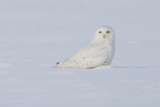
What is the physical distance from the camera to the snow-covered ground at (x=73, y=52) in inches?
214

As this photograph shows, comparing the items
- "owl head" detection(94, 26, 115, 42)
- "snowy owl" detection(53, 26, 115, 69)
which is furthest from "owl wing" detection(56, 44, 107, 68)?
"owl head" detection(94, 26, 115, 42)

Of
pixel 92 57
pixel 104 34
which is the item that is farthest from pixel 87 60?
pixel 104 34

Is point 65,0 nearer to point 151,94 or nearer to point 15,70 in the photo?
point 15,70

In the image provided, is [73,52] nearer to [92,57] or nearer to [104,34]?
[104,34]

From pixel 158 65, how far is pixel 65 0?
14.4m

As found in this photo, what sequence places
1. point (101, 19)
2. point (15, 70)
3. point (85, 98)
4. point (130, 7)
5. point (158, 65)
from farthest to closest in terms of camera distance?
point (130, 7)
point (101, 19)
point (158, 65)
point (15, 70)
point (85, 98)

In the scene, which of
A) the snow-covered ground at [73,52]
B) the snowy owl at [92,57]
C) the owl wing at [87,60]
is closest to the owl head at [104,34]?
the snowy owl at [92,57]

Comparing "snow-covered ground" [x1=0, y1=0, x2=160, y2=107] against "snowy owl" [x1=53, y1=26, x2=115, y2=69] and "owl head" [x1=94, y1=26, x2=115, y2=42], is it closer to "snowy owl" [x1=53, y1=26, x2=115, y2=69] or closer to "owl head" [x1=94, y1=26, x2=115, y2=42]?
"snowy owl" [x1=53, y1=26, x2=115, y2=69]

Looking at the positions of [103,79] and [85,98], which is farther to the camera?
[103,79]

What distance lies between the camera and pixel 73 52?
10.1 m

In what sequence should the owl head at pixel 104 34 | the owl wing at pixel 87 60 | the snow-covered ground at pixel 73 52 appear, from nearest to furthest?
1. the snow-covered ground at pixel 73 52
2. the owl wing at pixel 87 60
3. the owl head at pixel 104 34

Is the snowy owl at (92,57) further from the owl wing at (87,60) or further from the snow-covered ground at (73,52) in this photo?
the snow-covered ground at (73,52)

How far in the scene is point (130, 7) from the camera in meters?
20.1

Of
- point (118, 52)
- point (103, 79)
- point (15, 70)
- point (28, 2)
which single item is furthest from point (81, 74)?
point (28, 2)
